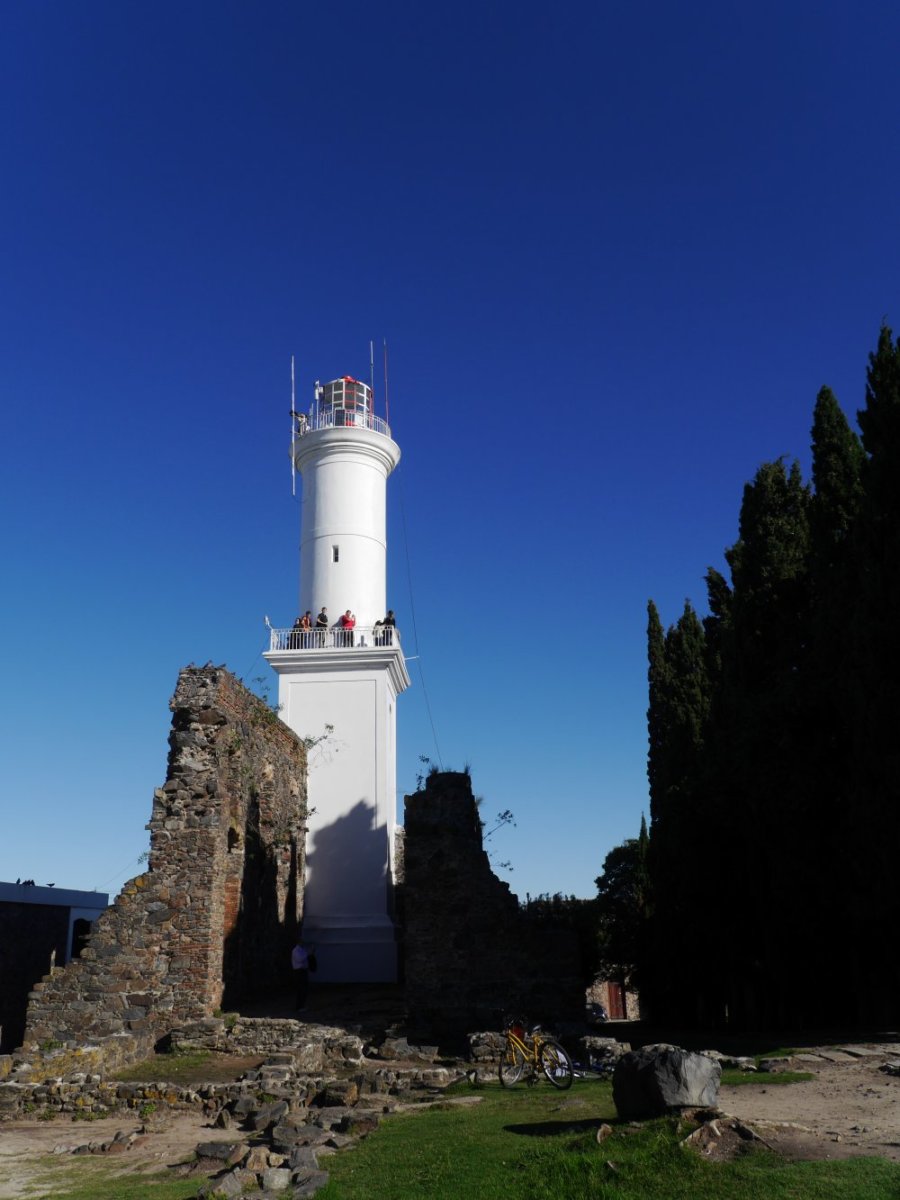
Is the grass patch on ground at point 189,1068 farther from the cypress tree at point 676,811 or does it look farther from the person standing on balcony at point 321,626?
the person standing on balcony at point 321,626

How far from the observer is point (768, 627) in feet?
60.2

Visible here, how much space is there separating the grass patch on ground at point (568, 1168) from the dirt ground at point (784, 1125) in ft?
1.73

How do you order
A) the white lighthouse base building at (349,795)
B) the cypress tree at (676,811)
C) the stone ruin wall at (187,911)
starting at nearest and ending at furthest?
the stone ruin wall at (187,911)
the cypress tree at (676,811)
the white lighthouse base building at (349,795)

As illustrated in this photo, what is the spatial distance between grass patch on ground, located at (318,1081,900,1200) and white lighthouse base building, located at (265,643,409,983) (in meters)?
13.4

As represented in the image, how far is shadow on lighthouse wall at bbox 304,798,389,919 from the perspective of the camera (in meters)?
22.8

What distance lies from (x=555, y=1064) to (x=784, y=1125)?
177 inches

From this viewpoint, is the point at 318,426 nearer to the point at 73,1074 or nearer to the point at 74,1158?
the point at 73,1074

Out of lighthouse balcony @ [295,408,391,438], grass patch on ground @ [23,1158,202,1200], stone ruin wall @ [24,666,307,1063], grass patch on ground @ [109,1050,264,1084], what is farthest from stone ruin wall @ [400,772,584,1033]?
lighthouse balcony @ [295,408,391,438]

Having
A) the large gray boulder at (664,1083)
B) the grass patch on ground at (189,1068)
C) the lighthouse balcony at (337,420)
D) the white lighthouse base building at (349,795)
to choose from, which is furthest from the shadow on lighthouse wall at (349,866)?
the large gray boulder at (664,1083)

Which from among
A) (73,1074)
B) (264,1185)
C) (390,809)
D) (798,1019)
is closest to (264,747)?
(390,809)

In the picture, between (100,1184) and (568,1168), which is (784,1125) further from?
(100,1184)

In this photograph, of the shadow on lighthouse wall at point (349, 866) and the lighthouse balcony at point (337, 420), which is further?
the lighthouse balcony at point (337, 420)

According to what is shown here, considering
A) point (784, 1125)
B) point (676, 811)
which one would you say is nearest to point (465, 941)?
point (676, 811)

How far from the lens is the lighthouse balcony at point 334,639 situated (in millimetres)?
24797
